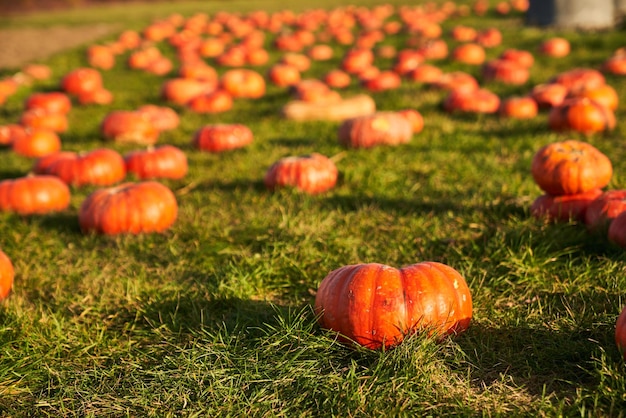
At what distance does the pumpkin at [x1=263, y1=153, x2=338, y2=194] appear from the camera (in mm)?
5359

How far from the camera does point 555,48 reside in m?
11.9

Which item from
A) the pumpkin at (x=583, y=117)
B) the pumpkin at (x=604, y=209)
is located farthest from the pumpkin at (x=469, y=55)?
the pumpkin at (x=604, y=209)

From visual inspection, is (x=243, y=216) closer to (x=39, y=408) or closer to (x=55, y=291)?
(x=55, y=291)

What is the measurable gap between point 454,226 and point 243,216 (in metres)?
1.54

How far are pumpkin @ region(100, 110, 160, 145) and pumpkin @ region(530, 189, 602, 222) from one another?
16.1 ft

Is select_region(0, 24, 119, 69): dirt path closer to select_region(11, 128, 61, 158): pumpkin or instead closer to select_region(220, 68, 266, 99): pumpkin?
select_region(220, 68, 266, 99): pumpkin

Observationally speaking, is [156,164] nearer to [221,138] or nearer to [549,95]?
[221,138]

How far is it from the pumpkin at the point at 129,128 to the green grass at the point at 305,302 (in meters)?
1.84

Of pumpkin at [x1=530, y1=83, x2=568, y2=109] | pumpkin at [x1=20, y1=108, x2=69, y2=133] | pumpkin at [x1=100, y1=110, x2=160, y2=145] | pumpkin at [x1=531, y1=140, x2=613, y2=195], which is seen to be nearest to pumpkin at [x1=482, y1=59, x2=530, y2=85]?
pumpkin at [x1=530, y1=83, x2=568, y2=109]

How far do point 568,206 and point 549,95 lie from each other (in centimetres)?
404

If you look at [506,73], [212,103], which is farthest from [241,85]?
[506,73]

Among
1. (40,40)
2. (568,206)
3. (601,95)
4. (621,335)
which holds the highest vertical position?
(621,335)

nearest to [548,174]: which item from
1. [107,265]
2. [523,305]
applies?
[523,305]

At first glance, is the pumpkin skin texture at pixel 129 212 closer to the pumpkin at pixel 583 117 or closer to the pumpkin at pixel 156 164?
the pumpkin at pixel 156 164
